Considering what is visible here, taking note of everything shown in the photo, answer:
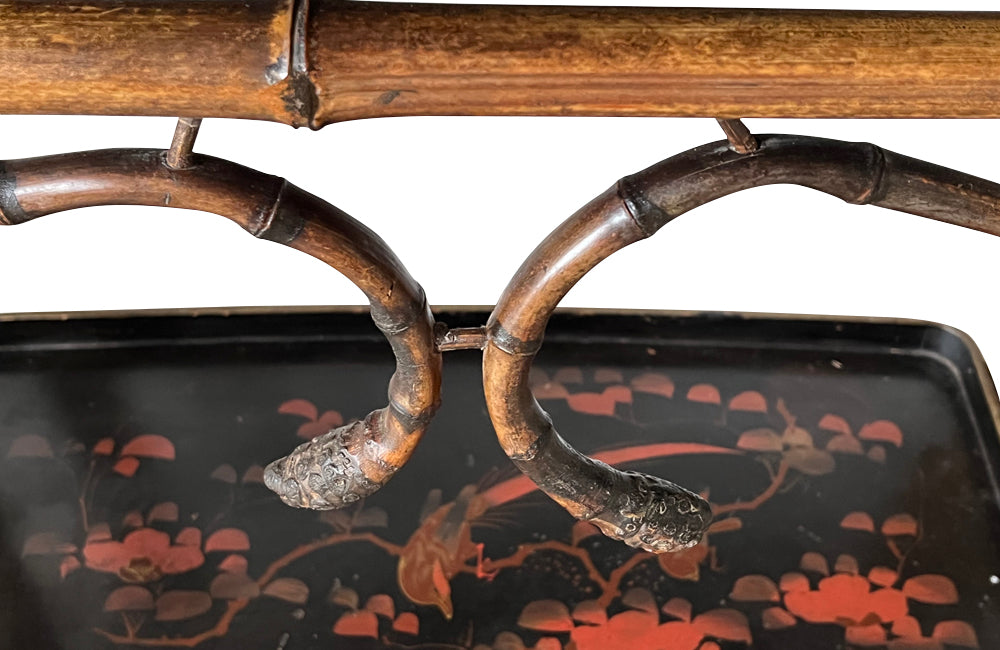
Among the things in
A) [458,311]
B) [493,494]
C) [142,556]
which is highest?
[458,311]

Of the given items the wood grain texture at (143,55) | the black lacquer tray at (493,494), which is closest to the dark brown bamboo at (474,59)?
the wood grain texture at (143,55)

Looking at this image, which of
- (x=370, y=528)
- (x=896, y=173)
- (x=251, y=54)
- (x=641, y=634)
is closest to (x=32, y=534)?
(x=370, y=528)

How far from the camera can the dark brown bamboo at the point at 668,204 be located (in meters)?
0.75

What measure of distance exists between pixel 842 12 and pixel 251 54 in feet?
0.93

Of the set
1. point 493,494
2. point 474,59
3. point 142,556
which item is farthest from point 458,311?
point 474,59

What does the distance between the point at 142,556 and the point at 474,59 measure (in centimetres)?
62

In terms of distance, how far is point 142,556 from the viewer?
43.2 inches

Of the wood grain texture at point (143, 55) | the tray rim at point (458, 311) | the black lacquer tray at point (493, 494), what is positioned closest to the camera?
the wood grain texture at point (143, 55)

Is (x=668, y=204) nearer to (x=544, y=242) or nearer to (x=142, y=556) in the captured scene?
(x=544, y=242)

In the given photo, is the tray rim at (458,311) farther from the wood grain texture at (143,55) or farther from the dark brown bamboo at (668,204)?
the wood grain texture at (143,55)

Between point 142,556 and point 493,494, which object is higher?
point 493,494

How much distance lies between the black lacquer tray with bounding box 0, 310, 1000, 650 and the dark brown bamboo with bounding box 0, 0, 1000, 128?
527mm

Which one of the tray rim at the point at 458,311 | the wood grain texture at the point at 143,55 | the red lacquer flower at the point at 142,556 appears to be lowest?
the red lacquer flower at the point at 142,556

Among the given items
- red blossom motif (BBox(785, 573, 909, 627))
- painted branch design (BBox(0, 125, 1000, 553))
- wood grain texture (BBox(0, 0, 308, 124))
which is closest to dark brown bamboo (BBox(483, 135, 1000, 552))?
painted branch design (BBox(0, 125, 1000, 553))
